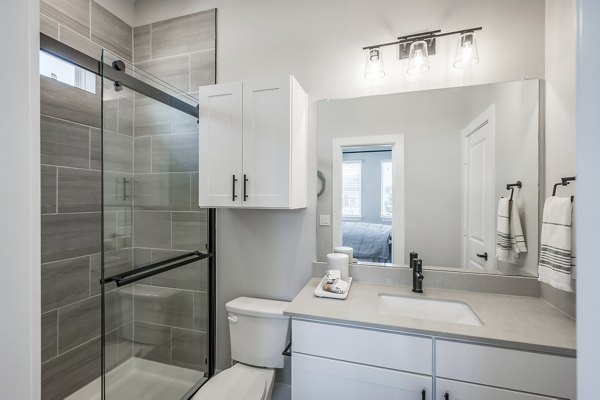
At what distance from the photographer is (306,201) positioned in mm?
1783

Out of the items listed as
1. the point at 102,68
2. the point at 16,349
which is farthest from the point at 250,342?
the point at 102,68

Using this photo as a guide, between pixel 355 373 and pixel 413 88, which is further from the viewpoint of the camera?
pixel 413 88

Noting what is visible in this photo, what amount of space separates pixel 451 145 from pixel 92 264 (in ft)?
7.69

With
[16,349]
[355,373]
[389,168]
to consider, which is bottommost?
[355,373]

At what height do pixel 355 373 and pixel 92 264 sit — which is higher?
pixel 92 264

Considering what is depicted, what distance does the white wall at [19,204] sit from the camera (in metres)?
0.48

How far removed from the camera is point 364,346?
1.16m

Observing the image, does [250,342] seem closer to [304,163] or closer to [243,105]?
[304,163]

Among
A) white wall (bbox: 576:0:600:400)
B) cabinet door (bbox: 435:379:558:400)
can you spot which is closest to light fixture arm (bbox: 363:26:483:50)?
white wall (bbox: 576:0:600:400)

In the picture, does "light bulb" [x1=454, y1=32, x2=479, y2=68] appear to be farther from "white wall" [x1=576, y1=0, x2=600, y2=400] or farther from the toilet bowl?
the toilet bowl

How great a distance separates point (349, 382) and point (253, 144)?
1269mm

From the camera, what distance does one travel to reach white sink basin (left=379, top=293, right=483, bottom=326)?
1377 mm

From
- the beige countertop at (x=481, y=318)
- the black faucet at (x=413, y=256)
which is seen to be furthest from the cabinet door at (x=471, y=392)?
the black faucet at (x=413, y=256)

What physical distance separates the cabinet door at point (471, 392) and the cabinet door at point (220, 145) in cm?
128
